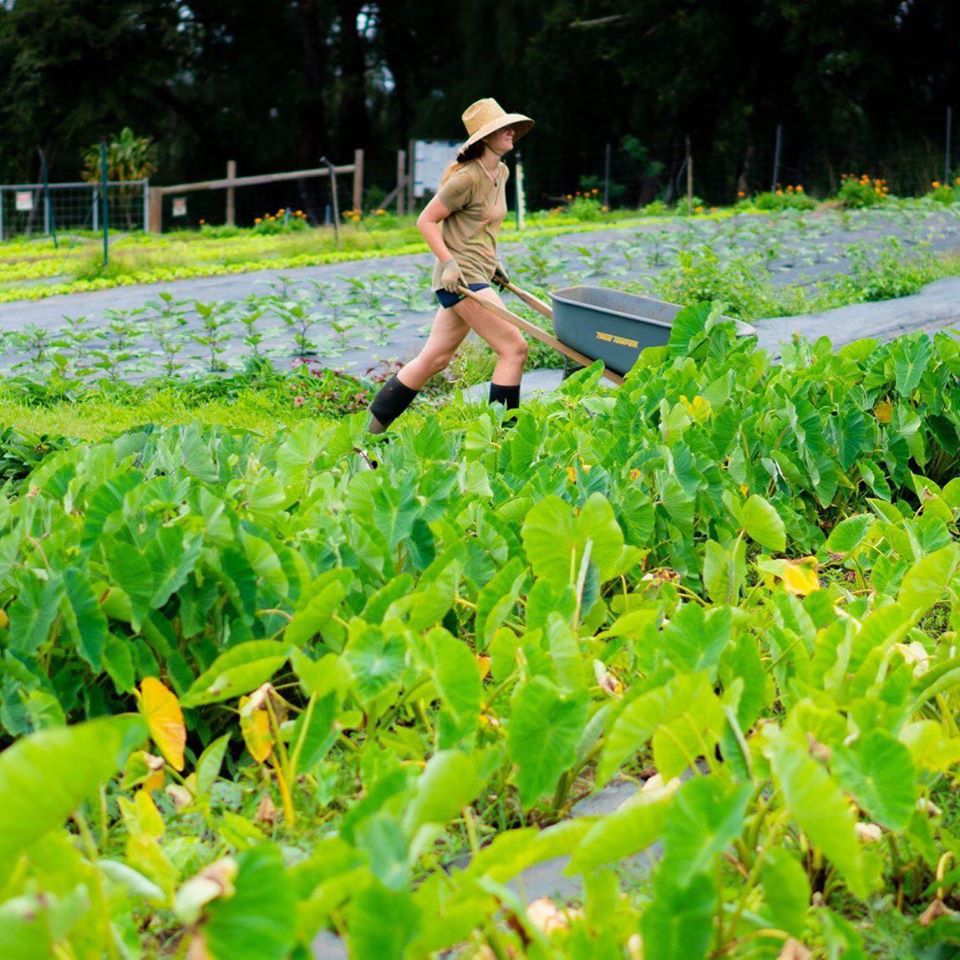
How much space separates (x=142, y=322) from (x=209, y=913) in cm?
871

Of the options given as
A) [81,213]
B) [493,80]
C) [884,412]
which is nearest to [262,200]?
[81,213]

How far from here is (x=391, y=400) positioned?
18.3 feet

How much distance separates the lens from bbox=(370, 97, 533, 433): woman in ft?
17.4

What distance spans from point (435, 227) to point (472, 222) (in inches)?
9.7

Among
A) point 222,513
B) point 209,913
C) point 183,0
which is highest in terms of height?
point 183,0

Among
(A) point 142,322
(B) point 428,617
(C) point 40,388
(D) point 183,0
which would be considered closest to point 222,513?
(B) point 428,617

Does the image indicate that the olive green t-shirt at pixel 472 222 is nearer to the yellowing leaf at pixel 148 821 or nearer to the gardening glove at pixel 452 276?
the gardening glove at pixel 452 276

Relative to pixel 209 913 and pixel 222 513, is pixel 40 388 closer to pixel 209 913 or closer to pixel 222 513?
pixel 222 513

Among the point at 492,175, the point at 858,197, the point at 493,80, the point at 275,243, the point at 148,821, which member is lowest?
the point at 148,821

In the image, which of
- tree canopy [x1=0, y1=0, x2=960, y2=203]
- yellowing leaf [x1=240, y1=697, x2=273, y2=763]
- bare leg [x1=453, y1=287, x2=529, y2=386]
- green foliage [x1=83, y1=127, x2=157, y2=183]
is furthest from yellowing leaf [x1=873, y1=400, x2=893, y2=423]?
green foliage [x1=83, y1=127, x2=157, y2=183]

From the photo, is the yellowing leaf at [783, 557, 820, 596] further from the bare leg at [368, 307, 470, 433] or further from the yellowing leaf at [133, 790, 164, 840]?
the bare leg at [368, 307, 470, 433]

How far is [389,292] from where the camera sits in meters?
10.4

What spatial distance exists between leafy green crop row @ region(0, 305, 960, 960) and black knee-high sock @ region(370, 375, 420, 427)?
2.18 meters

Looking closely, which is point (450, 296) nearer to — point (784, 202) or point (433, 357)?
point (433, 357)
